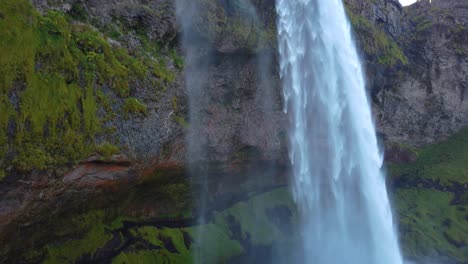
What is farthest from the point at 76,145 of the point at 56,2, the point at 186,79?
the point at 186,79

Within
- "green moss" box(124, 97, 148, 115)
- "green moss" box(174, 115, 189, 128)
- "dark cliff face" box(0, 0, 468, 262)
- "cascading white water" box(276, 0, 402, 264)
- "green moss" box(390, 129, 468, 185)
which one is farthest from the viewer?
"green moss" box(390, 129, 468, 185)

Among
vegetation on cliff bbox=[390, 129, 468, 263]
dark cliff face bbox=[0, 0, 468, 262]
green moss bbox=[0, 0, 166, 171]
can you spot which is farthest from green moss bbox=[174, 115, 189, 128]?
vegetation on cliff bbox=[390, 129, 468, 263]

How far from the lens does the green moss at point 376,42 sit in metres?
34.9

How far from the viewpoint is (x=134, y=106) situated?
62.1ft

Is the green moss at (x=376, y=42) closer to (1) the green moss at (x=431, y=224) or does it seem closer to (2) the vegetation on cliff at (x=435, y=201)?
(2) the vegetation on cliff at (x=435, y=201)

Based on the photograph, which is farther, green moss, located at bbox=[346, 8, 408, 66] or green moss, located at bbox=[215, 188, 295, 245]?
green moss, located at bbox=[346, 8, 408, 66]

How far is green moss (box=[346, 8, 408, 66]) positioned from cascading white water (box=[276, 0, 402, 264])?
23.7 feet

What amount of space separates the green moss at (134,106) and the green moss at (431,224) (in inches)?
914

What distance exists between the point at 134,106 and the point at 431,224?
1114 inches

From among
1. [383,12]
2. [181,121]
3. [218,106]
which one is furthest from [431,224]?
[181,121]

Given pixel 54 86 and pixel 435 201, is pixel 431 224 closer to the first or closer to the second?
pixel 435 201

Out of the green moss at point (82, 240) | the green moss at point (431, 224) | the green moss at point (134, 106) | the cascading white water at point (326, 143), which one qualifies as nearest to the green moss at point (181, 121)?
the green moss at point (134, 106)

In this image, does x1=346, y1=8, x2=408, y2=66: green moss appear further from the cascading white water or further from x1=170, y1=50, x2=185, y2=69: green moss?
x1=170, y1=50, x2=185, y2=69: green moss

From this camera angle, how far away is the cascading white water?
26.5 metres
